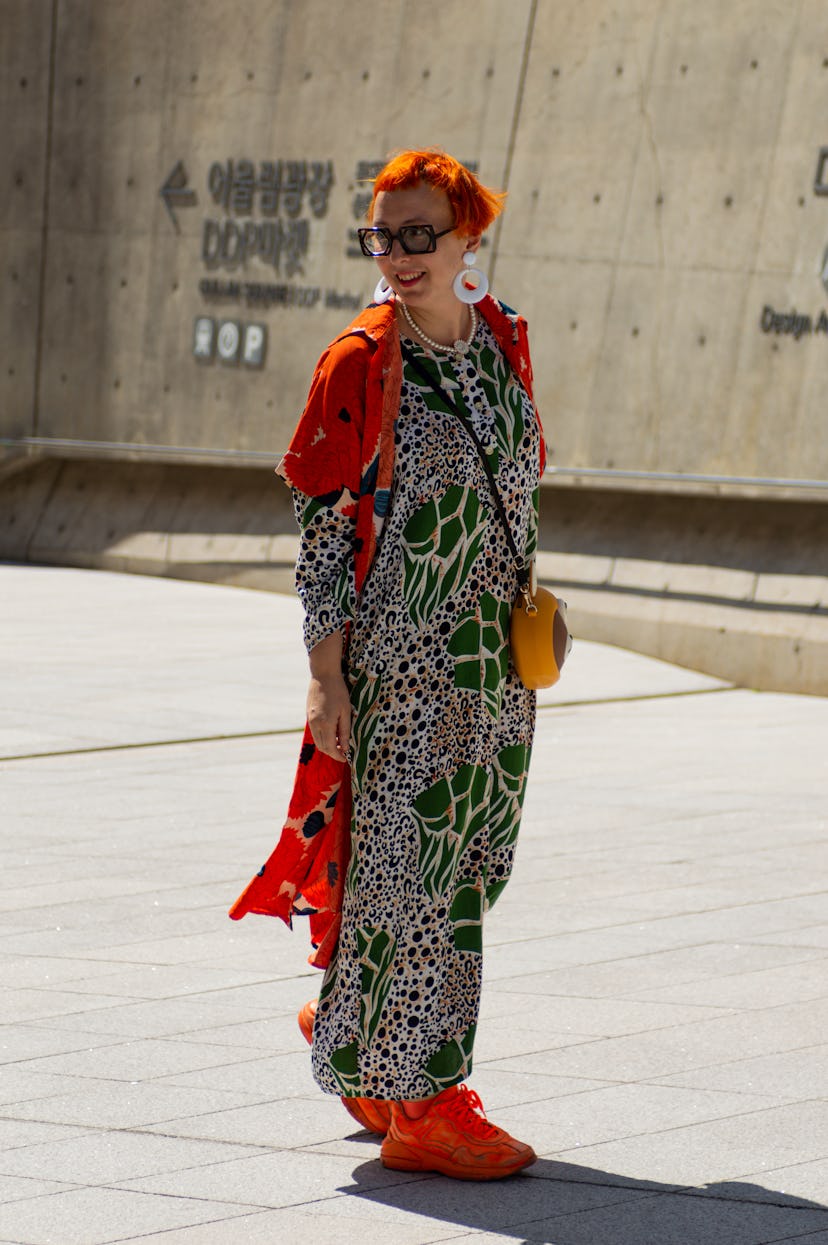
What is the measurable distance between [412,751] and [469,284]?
92cm

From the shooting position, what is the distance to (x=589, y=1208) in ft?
11.5

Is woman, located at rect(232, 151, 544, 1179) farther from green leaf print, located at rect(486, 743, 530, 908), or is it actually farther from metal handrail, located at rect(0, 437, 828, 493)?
metal handrail, located at rect(0, 437, 828, 493)

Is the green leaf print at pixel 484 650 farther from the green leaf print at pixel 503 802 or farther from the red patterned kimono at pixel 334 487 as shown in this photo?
the red patterned kimono at pixel 334 487

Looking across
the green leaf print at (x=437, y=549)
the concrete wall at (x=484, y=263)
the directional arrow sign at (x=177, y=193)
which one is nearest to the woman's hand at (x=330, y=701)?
the green leaf print at (x=437, y=549)

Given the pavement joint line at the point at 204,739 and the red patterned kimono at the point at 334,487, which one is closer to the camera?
the red patterned kimono at the point at 334,487

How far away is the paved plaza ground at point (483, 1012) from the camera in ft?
11.5

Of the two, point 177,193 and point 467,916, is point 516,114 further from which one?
point 467,916

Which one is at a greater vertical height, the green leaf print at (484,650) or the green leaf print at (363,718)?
the green leaf print at (484,650)

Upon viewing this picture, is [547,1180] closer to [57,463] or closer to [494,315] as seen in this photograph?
[494,315]

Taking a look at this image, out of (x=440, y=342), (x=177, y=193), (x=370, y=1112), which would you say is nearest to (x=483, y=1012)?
(x=370, y=1112)

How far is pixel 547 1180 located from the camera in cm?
366

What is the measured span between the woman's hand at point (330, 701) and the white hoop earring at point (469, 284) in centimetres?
71

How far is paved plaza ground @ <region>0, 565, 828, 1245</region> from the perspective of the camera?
3.51 m

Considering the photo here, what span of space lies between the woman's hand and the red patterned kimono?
61mm
